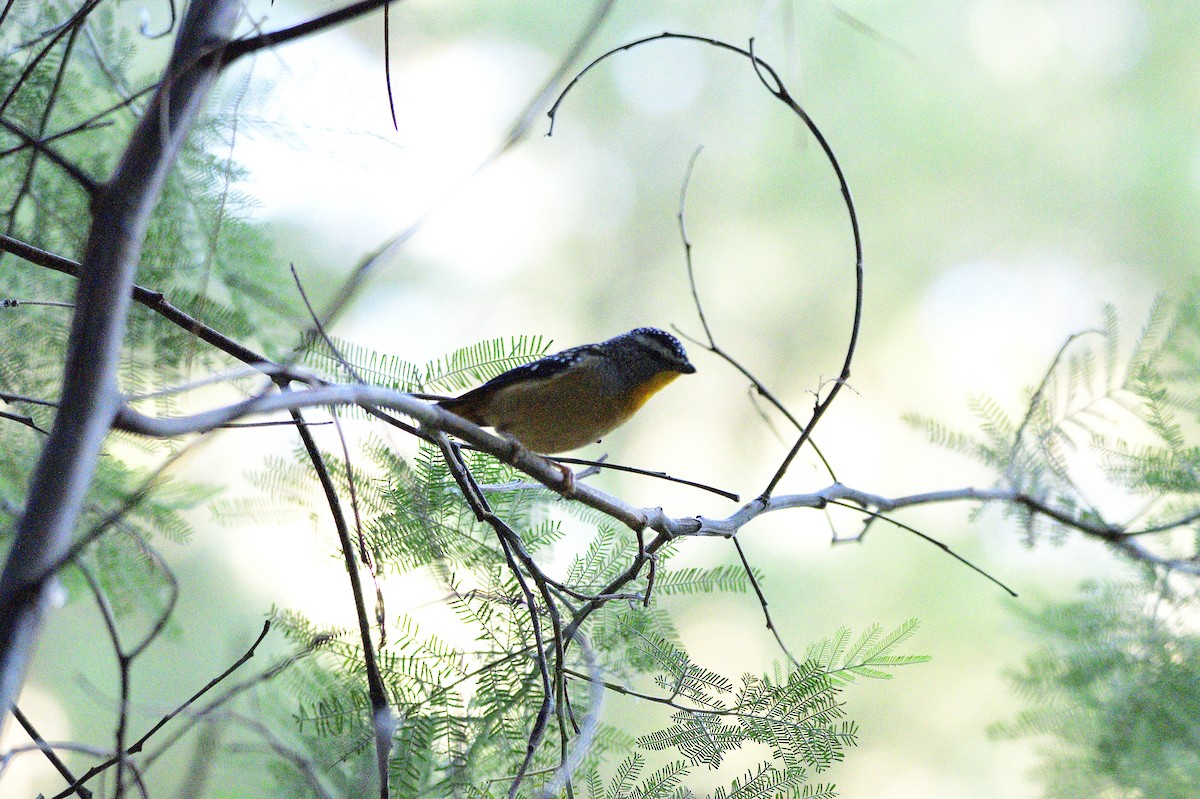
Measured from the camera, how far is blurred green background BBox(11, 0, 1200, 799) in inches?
210

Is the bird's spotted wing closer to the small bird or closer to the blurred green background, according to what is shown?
the small bird

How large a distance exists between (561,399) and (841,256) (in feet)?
15.1

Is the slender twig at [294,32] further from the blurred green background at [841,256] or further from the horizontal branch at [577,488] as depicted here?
the blurred green background at [841,256]

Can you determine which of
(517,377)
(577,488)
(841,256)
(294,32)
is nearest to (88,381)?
(294,32)

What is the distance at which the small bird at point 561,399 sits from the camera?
239cm

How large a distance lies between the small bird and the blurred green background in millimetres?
2189

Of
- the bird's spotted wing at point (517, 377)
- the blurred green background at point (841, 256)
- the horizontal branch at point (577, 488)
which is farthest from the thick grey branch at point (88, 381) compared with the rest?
the blurred green background at point (841, 256)

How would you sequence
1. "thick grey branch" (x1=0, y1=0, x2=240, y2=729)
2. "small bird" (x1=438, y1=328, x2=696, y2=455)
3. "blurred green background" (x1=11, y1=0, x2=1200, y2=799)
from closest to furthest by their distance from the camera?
"thick grey branch" (x1=0, y1=0, x2=240, y2=729)
"small bird" (x1=438, y1=328, x2=696, y2=455)
"blurred green background" (x1=11, y1=0, x2=1200, y2=799)

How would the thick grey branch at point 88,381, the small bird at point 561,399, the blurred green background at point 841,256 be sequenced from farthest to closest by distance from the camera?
the blurred green background at point 841,256 < the small bird at point 561,399 < the thick grey branch at point 88,381

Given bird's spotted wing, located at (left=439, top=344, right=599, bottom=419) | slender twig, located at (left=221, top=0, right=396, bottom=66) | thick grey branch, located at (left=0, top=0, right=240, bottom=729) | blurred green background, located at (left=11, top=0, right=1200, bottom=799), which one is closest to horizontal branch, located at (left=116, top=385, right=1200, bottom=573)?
thick grey branch, located at (left=0, top=0, right=240, bottom=729)

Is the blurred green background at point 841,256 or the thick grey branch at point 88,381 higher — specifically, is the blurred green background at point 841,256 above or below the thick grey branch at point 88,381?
above

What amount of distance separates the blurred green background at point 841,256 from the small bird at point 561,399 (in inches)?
86.2

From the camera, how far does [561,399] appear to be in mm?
2410

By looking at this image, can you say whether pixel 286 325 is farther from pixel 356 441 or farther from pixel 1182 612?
pixel 1182 612
